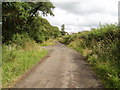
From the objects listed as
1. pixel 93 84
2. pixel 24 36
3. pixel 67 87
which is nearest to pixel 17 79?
pixel 67 87

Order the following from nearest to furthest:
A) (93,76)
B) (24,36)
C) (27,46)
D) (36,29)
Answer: (93,76), (27,46), (24,36), (36,29)

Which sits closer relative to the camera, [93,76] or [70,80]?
[70,80]

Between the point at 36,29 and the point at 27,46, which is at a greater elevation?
the point at 36,29

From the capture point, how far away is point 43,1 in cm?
1569

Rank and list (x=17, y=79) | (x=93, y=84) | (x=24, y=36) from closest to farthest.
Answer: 1. (x=93, y=84)
2. (x=17, y=79)
3. (x=24, y=36)

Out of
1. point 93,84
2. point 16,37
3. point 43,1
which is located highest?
point 43,1

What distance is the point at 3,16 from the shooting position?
36.3 feet

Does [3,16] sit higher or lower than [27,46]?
higher

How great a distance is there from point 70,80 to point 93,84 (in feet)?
3.30

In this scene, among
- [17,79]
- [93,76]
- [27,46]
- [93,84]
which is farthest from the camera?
[27,46]

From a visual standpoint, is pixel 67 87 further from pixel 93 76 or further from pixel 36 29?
pixel 36 29

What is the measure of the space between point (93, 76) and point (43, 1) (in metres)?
12.7

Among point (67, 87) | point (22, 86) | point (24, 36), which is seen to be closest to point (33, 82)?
point (22, 86)

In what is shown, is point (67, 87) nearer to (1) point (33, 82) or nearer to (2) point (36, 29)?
(1) point (33, 82)
